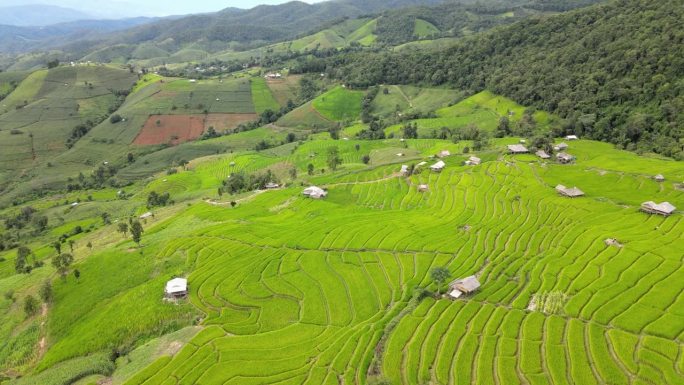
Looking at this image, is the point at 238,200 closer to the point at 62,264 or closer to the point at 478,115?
the point at 62,264

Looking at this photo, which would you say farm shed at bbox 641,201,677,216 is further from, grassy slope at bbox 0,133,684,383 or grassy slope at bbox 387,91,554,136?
grassy slope at bbox 387,91,554,136

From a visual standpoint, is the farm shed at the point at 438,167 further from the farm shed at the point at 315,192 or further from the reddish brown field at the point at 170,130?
the reddish brown field at the point at 170,130

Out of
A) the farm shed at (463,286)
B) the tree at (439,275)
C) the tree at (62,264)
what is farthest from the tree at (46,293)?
Answer: the farm shed at (463,286)

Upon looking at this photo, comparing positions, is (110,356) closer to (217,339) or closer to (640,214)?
(217,339)

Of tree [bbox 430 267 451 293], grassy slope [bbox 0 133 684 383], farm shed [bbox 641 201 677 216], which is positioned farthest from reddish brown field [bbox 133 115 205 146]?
farm shed [bbox 641 201 677 216]

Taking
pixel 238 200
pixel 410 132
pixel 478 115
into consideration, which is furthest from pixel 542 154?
pixel 238 200
